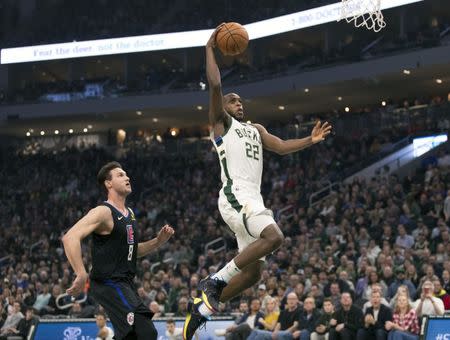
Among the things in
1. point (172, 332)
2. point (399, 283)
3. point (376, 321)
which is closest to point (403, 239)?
point (399, 283)

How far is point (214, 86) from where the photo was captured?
8.65 m

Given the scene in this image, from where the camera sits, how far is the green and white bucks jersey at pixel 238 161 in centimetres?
896

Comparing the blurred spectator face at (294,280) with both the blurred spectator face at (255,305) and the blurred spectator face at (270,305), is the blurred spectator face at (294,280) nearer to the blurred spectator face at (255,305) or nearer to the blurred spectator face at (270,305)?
the blurred spectator face at (255,305)

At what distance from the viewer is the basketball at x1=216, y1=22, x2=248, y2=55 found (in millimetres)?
8836

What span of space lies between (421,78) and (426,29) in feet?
6.25

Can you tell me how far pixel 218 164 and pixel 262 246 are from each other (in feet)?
85.8

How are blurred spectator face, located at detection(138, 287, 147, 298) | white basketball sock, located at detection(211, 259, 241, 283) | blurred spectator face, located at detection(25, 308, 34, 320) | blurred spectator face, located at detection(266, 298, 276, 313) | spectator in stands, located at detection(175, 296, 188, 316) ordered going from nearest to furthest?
1. white basketball sock, located at detection(211, 259, 241, 283)
2. blurred spectator face, located at detection(266, 298, 276, 313)
3. spectator in stands, located at detection(175, 296, 188, 316)
4. blurred spectator face, located at detection(138, 287, 147, 298)
5. blurred spectator face, located at detection(25, 308, 34, 320)

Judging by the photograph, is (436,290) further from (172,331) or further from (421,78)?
(421,78)

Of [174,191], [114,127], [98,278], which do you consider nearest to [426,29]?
[174,191]

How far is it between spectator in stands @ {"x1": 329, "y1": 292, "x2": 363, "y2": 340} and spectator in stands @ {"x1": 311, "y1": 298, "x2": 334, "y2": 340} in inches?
7.1

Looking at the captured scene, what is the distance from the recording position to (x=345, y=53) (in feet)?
111

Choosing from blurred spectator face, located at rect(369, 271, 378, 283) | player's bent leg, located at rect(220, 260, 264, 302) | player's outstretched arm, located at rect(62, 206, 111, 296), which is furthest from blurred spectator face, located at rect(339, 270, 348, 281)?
player's outstretched arm, located at rect(62, 206, 111, 296)

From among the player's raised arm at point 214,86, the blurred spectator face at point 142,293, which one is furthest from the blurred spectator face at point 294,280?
the player's raised arm at point 214,86

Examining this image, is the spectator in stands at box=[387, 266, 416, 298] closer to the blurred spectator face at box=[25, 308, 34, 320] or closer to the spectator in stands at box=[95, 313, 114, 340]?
the spectator in stands at box=[95, 313, 114, 340]
